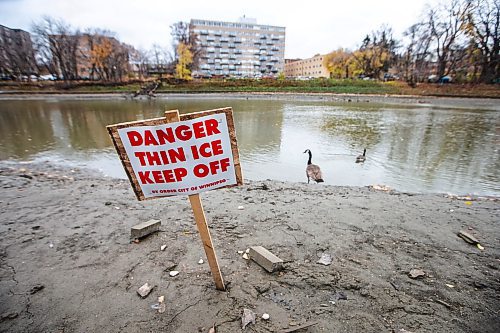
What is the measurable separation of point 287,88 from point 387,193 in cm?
4468

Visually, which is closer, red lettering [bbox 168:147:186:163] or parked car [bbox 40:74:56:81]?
red lettering [bbox 168:147:186:163]

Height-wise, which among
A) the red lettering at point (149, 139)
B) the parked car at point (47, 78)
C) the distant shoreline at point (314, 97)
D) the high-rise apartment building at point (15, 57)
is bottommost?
the distant shoreline at point (314, 97)

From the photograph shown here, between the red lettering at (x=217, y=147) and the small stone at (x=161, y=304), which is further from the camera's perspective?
the small stone at (x=161, y=304)

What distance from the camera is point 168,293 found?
2.36 m

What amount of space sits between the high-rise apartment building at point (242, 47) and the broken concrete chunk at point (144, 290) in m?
101

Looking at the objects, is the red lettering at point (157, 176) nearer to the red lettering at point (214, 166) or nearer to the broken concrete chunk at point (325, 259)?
the red lettering at point (214, 166)

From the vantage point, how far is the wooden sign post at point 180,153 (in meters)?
1.84

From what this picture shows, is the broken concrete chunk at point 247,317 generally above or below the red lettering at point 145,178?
below

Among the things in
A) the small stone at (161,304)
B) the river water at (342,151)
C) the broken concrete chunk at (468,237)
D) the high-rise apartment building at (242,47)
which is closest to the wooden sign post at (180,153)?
the small stone at (161,304)

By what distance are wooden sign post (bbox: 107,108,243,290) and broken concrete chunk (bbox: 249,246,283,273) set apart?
93cm

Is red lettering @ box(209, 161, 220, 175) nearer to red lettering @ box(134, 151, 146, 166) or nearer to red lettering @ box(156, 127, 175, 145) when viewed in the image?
red lettering @ box(156, 127, 175, 145)

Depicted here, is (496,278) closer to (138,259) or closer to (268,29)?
(138,259)

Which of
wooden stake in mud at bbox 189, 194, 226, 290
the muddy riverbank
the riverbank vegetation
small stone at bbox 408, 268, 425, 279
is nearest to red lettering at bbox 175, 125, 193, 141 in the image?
wooden stake in mud at bbox 189, 194, 226, 290

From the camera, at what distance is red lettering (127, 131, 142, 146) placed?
73.2 inches
